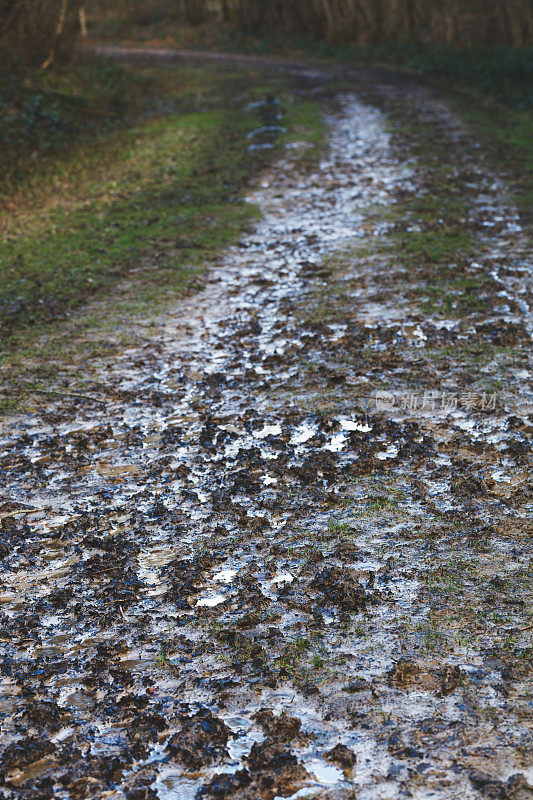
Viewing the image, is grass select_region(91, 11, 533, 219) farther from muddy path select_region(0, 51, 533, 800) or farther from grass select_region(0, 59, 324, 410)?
muddy path select_region(0, 51, 533, 800)

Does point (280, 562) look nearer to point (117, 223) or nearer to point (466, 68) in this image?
point (117, 223)

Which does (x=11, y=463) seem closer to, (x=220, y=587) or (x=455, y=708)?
(x=220, y=587)

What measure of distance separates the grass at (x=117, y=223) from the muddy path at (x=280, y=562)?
0.64 metres

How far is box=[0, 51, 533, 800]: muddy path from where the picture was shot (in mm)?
2508

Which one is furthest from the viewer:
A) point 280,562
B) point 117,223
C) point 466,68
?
point 466,68

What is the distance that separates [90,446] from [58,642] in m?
1.65

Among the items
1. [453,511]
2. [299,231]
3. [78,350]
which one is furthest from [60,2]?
[453,511]

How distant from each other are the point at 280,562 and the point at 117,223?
6710 mm

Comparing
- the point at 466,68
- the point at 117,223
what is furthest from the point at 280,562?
the point at 466,68

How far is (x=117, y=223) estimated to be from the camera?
30.0ft

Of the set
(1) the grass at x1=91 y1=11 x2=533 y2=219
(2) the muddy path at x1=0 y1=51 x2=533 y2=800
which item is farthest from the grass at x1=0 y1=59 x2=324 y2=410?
(1) the grass at x1=91 y1=11 x2=533 y2=219

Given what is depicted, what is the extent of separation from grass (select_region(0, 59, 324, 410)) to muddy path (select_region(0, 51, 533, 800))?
0.64 m

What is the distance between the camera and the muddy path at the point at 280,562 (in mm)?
2508

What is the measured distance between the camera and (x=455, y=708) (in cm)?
262
